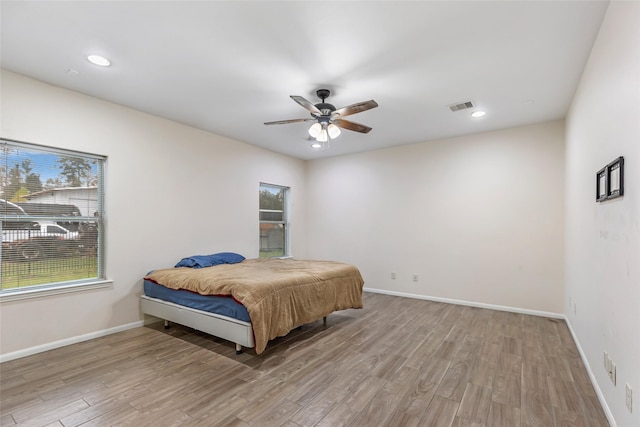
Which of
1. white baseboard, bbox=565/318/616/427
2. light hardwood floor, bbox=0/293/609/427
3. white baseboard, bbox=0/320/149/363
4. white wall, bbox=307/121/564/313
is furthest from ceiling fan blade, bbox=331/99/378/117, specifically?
white baseboard, bbox=0/320/149/363

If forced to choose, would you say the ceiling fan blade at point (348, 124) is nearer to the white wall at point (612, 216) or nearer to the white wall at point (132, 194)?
the white wall at point (612, 216)

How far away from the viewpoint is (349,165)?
20.1 ft

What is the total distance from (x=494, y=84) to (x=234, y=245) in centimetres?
429

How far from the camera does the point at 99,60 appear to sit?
2.65 metres

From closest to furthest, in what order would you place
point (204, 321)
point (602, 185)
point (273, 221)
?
point (602, 185) < point (204, 321) < point (273, 221)

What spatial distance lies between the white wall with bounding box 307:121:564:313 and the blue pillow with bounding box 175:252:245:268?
93.0 inches

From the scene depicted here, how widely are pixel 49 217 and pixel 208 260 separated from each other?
5.79 feet

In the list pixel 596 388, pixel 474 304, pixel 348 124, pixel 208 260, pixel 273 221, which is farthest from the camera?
pixel 273 221

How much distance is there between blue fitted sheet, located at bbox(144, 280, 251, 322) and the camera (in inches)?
111

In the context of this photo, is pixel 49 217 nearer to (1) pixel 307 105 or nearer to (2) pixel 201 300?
(2) pixel 201 300

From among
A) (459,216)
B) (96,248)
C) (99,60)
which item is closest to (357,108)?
(99,60)

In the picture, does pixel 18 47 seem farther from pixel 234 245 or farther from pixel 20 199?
pixel 234 245

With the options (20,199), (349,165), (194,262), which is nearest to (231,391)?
(194,262)

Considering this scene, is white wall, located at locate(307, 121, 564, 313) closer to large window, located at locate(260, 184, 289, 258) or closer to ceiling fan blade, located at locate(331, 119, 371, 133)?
large window, located at locate(260, 184, 289, 258)
